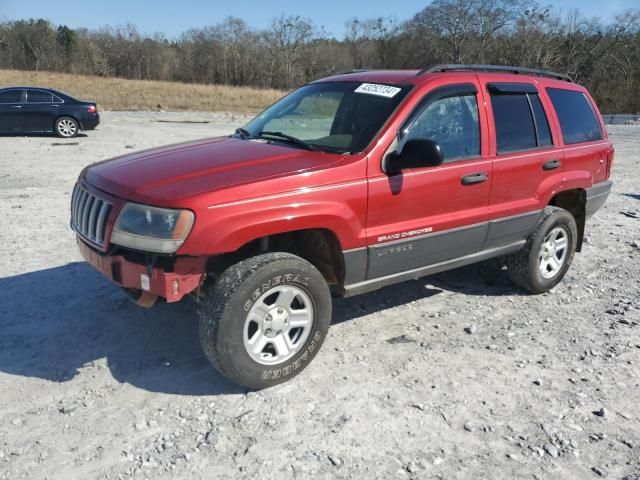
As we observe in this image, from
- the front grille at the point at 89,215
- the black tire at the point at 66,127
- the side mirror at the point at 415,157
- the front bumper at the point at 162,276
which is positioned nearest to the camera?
the front bumper at the point at 162,276

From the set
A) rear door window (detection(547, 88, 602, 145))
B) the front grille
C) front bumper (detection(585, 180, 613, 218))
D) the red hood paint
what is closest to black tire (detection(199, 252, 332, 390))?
the red hood paint

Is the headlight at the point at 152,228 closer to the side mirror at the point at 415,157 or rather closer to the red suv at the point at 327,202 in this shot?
the red suv at the point at 327,202

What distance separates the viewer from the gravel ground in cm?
289

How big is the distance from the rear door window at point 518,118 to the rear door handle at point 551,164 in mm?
158

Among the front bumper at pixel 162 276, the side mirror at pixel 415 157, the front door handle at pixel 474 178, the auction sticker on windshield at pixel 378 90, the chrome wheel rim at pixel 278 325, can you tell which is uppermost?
the auction sticker on windshield at pixel 378 90

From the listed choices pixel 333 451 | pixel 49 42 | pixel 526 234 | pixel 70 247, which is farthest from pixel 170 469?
pixel 49 42

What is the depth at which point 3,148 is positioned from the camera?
45.1ft

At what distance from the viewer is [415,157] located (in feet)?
12.1

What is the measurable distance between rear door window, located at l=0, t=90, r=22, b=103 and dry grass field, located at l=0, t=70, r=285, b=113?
47.4 ft

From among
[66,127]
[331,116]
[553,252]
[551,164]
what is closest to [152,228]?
[331,116]

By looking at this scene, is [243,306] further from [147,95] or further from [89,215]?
[147,95]

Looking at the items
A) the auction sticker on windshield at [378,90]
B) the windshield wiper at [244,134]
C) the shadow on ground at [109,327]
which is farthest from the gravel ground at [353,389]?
the auction sticker on windshield at [378,90]

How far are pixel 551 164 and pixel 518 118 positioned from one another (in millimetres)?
530

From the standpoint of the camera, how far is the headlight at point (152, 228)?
3.11 m
